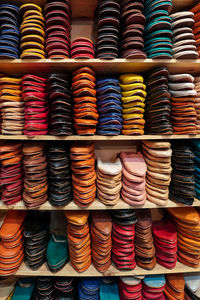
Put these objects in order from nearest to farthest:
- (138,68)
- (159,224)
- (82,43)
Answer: (82,43) → (138,68) → (159,224)

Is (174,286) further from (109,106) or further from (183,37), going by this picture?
(183,37)

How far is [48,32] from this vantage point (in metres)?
0.85

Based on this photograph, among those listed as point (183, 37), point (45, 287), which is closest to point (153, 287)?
point (45, 287)

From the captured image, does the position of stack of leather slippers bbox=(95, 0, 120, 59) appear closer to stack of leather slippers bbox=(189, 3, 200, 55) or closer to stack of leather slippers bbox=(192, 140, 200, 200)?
stack of leather slippers bbox=(189, 3, 200, 55)

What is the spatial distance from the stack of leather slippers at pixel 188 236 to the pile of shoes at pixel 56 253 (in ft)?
2.74

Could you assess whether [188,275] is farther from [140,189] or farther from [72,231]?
[72,231]

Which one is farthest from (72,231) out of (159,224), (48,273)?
(159,224)

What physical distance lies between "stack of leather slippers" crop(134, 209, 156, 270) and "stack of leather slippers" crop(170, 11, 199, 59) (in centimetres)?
107

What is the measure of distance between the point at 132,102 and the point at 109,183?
518 mm

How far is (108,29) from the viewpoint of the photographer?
32.3 inches

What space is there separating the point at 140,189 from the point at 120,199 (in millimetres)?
155

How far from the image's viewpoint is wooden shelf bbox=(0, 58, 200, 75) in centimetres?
83

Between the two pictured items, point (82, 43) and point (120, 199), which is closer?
point (82, 43)

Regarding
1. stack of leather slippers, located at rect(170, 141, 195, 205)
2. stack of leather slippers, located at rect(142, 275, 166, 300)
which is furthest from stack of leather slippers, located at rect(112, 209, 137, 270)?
stack of leather slippers, located at rect(170, 141, 195, 205)
